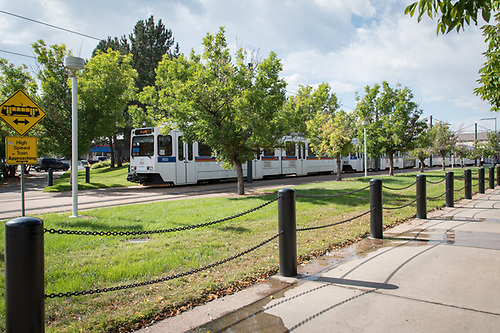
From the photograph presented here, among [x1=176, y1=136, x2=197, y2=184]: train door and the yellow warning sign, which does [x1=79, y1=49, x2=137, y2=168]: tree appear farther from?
the yellow warning sign

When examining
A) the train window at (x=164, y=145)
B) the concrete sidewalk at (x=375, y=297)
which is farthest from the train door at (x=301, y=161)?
the concrete sidewalk at (x=375, y=297)

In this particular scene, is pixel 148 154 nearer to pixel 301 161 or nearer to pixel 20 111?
pixel 20 111

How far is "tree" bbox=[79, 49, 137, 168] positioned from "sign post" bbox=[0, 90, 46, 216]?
1069cm

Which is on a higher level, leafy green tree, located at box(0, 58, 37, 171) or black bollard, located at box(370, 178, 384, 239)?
leafy green tree, located at box(0, 58, 37, 171)

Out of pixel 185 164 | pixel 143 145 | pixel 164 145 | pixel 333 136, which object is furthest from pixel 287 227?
pixel 333 136

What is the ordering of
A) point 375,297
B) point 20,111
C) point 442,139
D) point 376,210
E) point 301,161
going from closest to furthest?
point 375,297
point 376,210
point 20,111
point 301,161
point 442,139

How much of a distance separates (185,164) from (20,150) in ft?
35.7

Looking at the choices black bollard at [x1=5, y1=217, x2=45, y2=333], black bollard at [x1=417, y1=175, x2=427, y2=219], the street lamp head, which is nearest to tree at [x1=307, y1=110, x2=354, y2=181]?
black bollard at [x1=417, y1=175, x2=427, y2=219]

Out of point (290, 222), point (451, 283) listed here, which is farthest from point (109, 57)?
point (451, 283)

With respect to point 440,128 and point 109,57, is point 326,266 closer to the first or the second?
point 109,57

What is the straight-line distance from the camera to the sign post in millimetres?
8820

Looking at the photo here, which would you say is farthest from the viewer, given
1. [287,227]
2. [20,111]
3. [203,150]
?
[203,150]

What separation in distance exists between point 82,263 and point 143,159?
1455 cm

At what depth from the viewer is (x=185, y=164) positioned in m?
19.7
